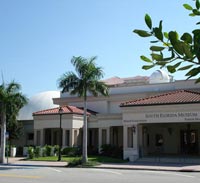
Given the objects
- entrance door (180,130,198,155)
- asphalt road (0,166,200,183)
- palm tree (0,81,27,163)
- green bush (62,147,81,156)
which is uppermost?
palm tree (0,81,27,163)

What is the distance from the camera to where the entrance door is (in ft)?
119

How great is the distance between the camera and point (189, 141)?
121ft

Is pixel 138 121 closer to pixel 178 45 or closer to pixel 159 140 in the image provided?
pixel 159 140

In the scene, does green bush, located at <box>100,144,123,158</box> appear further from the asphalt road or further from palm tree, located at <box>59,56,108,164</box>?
the asphalt road

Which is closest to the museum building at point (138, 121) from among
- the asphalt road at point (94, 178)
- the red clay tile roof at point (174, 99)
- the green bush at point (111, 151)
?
the red clay tile roof at point (174, 99)

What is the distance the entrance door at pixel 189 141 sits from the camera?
3641cm

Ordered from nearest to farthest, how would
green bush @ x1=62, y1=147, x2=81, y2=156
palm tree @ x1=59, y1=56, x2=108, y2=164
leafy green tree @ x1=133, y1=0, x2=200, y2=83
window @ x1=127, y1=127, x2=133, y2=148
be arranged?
A: leafy green tree @ x1=133, y1=0, x2=200, y2=83
palm tree @ x1=59, y1=56, x2=108, y2=164
window @ x1=127, y1=127, x2=133, y2=148
green bush @ x1=62, y1=147, x2=81, y2=156

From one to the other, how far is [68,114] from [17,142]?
442 inches

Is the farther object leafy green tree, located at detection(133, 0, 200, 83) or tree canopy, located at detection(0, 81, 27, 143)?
tree canopy, located at detection(0, 81, 27, 143)

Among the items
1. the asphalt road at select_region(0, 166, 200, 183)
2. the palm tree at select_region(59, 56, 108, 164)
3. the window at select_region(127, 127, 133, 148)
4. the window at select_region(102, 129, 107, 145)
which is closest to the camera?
the asphalt road at select_region(0, 166, 200, 183)

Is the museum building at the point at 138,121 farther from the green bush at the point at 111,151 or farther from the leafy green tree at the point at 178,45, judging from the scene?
the leafy green tree at the point at 178,45

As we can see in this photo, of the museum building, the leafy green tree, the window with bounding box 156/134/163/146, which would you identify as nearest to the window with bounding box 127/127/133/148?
the museum building

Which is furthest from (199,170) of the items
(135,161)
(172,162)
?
(135,161)

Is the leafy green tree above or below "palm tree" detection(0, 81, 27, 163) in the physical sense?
below
